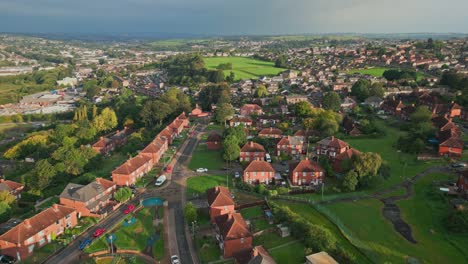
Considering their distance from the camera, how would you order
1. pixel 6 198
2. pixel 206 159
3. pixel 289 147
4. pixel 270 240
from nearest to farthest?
pixel 270 240, pixel 6 198, pixel 206 159, pixel 289 147

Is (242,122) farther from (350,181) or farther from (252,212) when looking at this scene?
(252,212)

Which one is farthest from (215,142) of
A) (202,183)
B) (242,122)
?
(242,122)

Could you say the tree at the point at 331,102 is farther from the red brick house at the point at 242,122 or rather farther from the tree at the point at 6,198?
the tree at the point at 6,198

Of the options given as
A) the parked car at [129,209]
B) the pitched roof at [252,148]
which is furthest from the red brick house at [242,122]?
the parked car at [129,209]

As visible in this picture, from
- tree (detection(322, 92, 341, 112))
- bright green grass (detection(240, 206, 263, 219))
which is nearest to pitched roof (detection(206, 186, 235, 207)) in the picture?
bright green grass (detection(240, 206, 263, 219))

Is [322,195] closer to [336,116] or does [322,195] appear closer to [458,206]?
[458,206]
